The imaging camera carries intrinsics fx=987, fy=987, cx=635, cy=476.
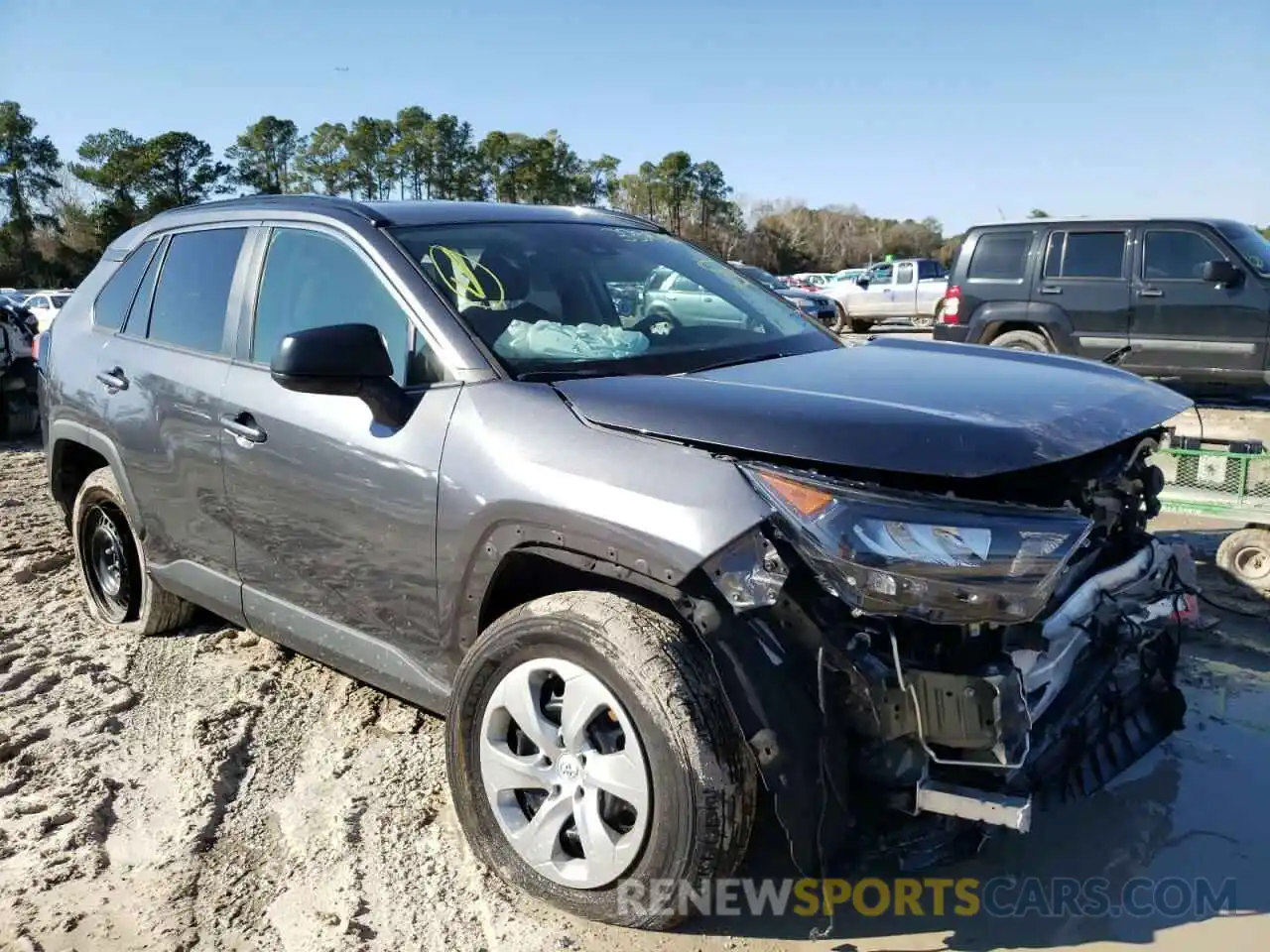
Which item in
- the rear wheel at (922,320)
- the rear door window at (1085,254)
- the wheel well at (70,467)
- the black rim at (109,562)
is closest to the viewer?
the black rim at (109,562)

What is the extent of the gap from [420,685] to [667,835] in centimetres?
101

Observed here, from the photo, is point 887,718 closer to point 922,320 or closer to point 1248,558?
point 1248,558

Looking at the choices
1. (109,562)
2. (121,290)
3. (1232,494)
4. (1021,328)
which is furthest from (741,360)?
(1021,328)

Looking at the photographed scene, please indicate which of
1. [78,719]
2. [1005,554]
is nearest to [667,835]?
[1005,554]

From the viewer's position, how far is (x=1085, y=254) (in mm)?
10359

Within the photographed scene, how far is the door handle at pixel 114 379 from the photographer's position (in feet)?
13.5

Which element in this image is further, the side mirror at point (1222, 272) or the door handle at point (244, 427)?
the side mirror at point (1222, 272)

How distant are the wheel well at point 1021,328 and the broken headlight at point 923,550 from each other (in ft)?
29.8

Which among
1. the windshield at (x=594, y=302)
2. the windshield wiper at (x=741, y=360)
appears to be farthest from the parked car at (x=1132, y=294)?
the windshield wiper at (x=741, y=360)

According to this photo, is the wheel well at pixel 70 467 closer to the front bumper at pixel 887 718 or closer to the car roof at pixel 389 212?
the car roof at pixel 389 212

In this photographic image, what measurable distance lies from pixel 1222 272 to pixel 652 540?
9.47 meters

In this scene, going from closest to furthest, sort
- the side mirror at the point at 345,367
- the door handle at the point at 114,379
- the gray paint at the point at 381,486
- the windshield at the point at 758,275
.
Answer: the gray paint at the point at 381,486 → the side mirror at the point at 345,367 → the door handle at the point at 114,379 → the windshield at the point at 758,275

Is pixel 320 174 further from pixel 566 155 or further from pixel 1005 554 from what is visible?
pixel 1005 554

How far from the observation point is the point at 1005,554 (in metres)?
2.14
